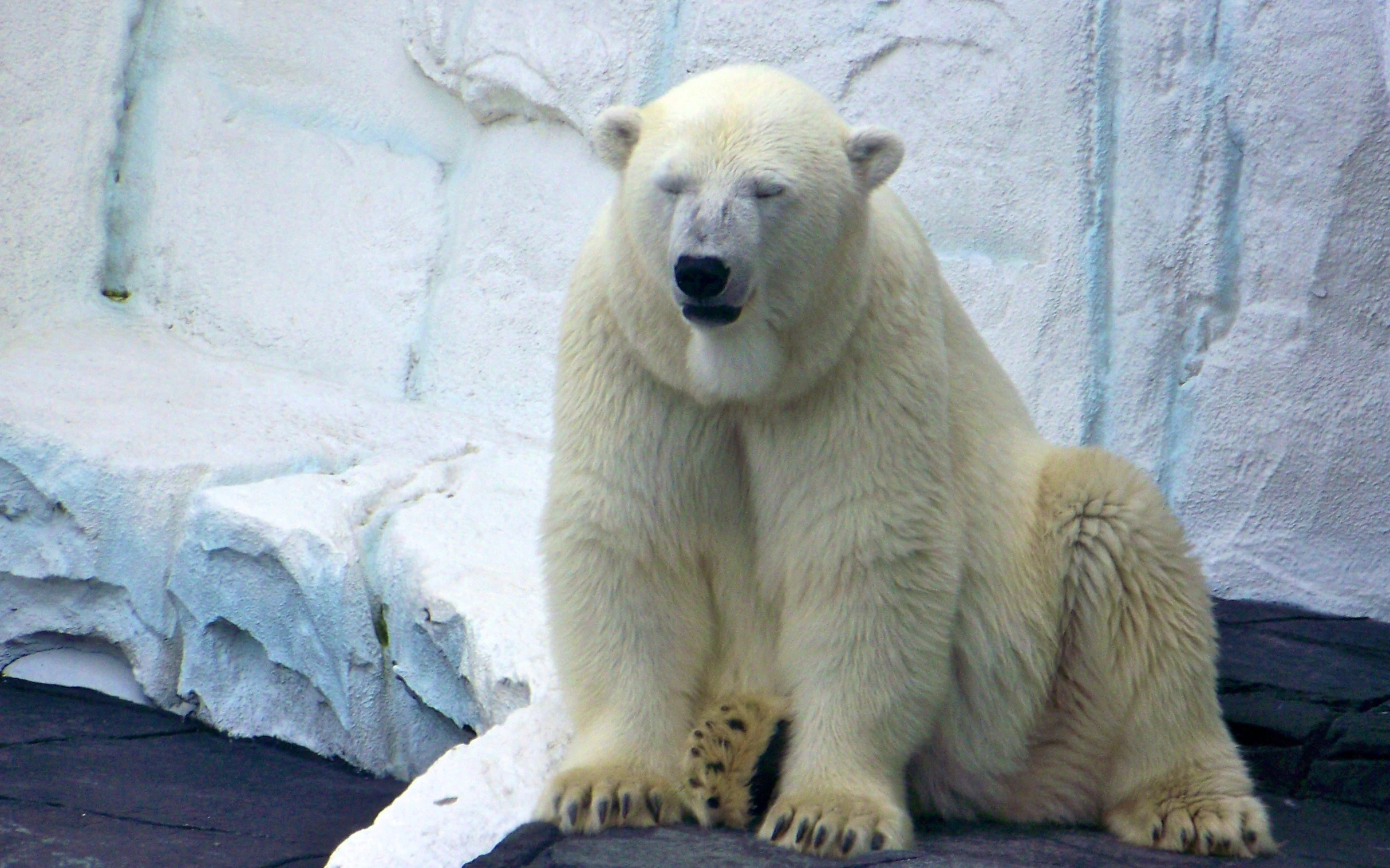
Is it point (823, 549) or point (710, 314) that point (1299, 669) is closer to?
point (823, 549)

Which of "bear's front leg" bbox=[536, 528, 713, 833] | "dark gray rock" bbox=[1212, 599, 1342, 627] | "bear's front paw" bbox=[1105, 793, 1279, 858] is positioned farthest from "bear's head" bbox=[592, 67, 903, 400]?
"dark gray rock" bbox=[1212, 599, 1342, 627]

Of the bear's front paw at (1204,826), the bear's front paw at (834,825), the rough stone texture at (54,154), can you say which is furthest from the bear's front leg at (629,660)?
the rough stone texture at (54,154)

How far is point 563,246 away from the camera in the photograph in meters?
5.28

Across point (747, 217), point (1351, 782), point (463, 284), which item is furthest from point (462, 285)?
point (1351, 782)

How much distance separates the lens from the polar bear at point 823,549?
2449 mm

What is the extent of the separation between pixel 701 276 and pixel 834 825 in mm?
971

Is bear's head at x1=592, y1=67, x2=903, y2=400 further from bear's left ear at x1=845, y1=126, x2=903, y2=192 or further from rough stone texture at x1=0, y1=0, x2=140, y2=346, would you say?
rough stone texture at x1=0, y1=0, x2=140, y2=346

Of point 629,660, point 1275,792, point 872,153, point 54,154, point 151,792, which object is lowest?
point 151,792

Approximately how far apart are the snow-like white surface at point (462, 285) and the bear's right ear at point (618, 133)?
1.39 m

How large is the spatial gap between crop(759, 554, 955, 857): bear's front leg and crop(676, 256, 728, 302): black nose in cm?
55

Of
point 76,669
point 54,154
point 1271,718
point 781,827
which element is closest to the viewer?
point 781,827

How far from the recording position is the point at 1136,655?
271 cm

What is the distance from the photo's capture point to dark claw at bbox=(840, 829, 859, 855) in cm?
236

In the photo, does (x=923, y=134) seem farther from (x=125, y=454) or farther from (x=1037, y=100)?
(x=125, y=454)
